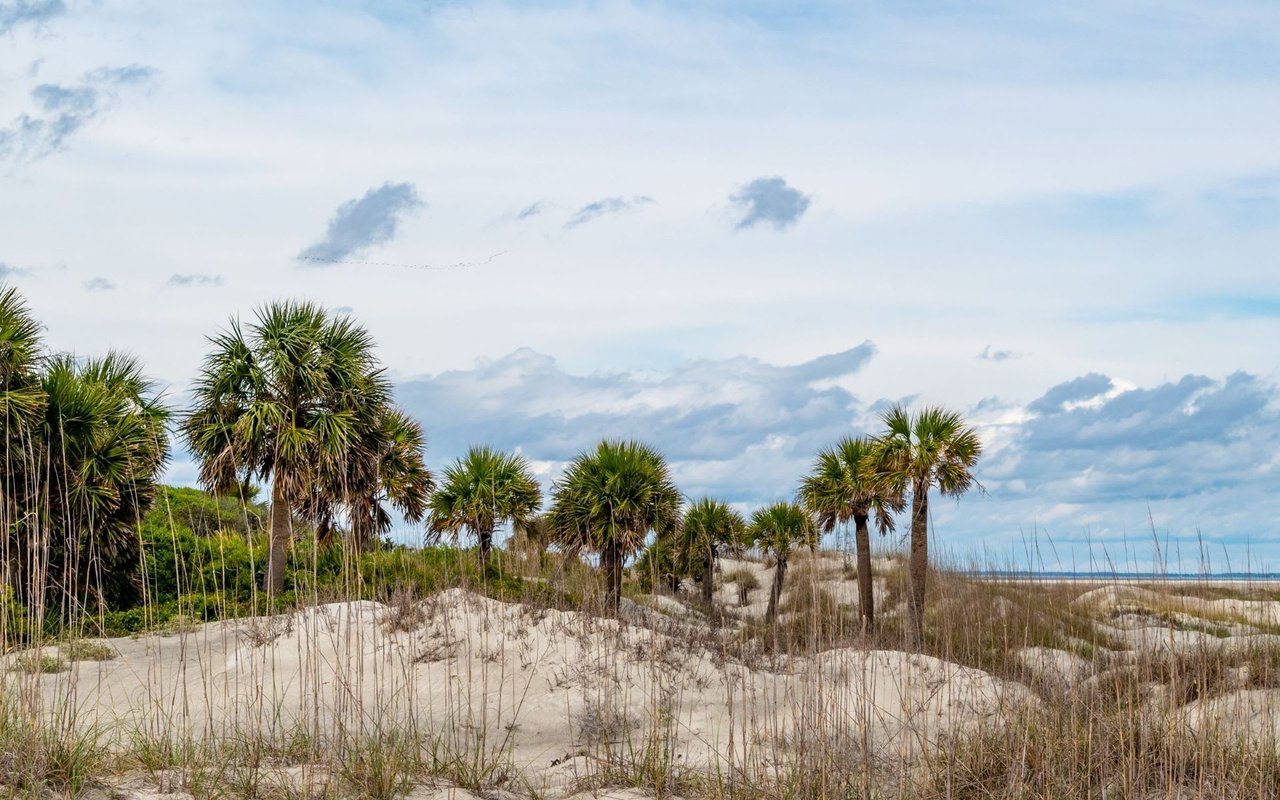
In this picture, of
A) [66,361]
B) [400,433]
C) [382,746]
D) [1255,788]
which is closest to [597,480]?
[400,433]

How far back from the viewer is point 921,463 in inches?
1024

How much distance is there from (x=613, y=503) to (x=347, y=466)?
5.99 metres

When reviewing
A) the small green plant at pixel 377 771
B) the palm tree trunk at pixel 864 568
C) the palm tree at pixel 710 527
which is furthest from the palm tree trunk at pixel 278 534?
the small green plant at pixel 377 771

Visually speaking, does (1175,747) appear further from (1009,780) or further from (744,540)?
(744,540)

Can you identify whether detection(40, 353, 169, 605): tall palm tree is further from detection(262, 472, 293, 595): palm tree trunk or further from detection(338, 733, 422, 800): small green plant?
detection(338, 733, 422, 800): small green plant

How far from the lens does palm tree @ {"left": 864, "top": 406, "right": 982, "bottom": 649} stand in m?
25.9

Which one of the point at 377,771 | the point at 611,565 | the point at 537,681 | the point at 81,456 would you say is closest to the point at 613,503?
the point at 611,565

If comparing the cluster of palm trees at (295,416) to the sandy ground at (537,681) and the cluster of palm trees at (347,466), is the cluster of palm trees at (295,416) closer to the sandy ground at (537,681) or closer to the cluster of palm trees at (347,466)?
the cluster of palm trees at (347,466)

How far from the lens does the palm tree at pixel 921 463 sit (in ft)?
85.0

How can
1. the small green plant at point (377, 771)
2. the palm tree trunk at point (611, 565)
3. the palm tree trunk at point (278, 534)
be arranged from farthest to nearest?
the palm tree trunk at point (278, 534)
the palm tree trunk at point (611, 565)
the small green plant at point (377, 771)

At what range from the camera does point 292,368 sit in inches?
1005

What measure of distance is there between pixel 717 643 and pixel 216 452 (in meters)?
13.8

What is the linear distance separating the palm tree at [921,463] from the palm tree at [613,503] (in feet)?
18.3

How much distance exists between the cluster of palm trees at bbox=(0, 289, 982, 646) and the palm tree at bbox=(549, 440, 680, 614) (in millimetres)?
36
